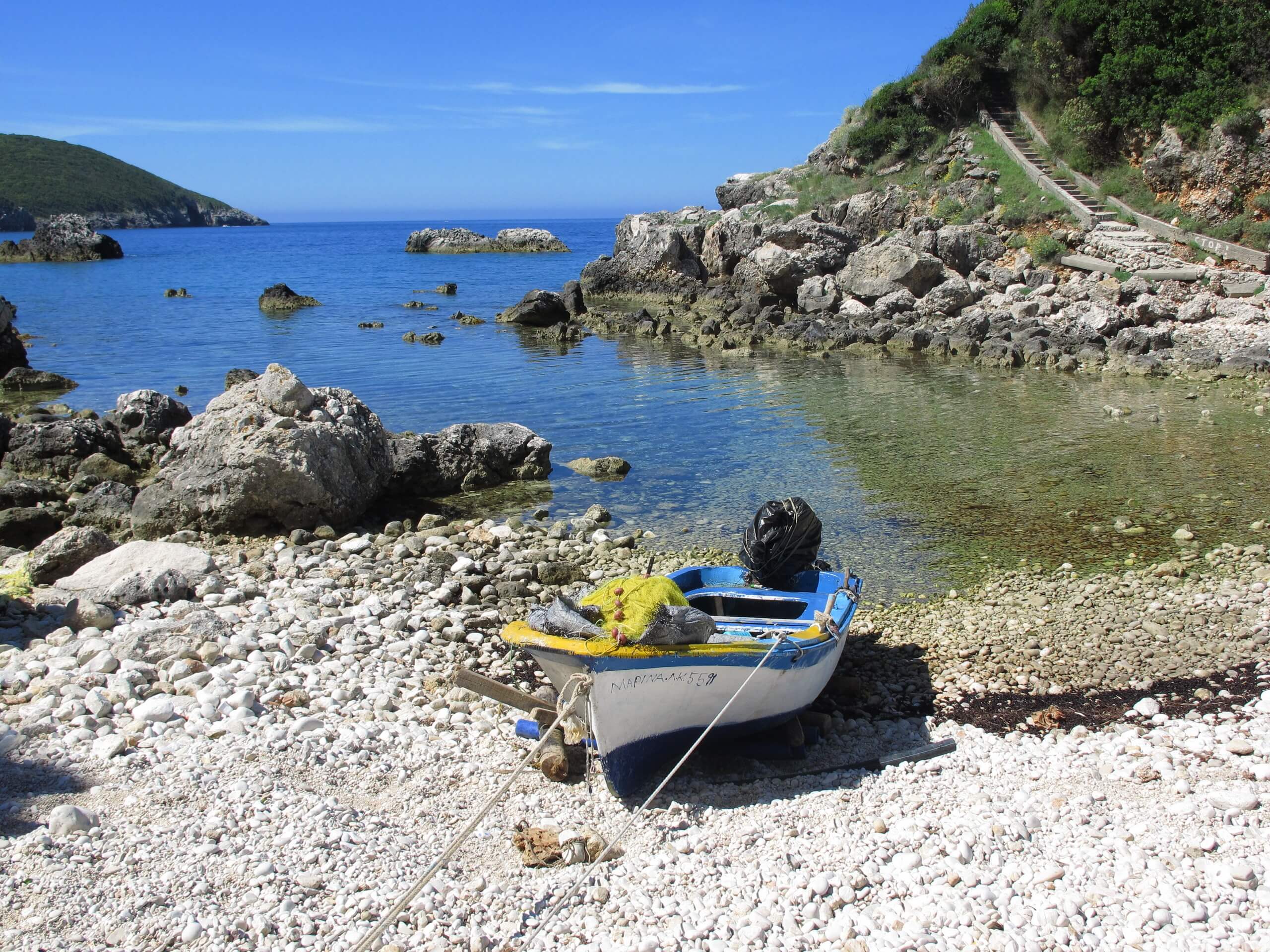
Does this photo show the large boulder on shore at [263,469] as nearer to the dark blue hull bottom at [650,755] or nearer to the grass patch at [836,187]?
the dark blue hull bottom at [650,755]

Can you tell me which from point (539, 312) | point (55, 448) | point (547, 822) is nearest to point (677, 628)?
point (547, 822)

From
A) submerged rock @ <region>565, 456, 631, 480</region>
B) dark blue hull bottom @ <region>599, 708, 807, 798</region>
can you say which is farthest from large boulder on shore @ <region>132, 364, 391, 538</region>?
dark blue hull bottom @ <region>599, 708, 807, 798</region>

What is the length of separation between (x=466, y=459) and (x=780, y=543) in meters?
8.49

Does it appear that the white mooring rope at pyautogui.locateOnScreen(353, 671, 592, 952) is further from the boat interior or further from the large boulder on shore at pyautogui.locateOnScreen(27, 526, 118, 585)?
the large boulder on shore at pyautogui.locateOnScreen(27, 526, 118, 585)

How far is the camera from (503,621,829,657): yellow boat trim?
6992mm

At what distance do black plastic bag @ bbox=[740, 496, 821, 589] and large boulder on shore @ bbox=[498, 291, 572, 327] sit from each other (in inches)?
1317

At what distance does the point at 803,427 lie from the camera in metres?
22.0

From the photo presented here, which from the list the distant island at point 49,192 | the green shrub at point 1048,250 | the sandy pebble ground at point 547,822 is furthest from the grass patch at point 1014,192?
the distant island at point 49,192

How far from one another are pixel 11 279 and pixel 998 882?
85.7m

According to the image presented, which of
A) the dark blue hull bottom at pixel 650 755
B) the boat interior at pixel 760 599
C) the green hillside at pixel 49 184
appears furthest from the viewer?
the green hillside at pixel 49 184

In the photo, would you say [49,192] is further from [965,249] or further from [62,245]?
[965,249]

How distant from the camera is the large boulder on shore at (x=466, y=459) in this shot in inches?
645

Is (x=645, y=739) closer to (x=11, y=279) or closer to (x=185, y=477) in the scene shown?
(x=185, y=477)

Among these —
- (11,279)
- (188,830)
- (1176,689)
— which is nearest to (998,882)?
(1176,689)
